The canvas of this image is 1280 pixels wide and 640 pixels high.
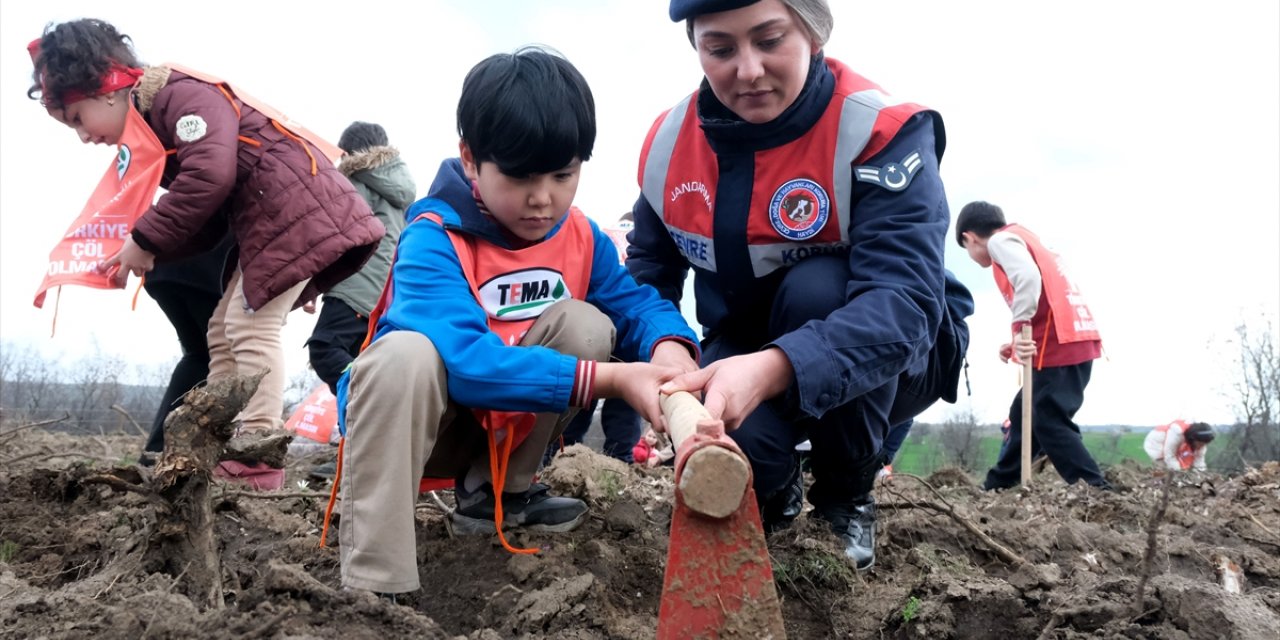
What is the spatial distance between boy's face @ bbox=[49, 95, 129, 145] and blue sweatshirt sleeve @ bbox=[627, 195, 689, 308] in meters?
2.26

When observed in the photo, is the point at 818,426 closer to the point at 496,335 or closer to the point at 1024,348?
the point at 496,335

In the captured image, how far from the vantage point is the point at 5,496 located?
10.6 feet

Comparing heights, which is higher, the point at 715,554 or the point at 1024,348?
the point at 1024,348

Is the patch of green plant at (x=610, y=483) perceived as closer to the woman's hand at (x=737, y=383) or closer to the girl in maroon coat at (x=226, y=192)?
the woman's hand at (x=737, y=383)

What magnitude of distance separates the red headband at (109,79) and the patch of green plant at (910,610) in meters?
3.40

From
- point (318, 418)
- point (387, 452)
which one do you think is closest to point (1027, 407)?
point (318, 418)

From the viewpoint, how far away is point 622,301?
2695mm

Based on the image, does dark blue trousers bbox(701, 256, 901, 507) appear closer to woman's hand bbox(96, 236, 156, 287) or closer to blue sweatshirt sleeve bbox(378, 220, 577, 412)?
blue sweatshirt sleeve bbox(378, 220, 577, 412)

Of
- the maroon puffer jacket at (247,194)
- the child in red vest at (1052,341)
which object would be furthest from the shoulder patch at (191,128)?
the child in red vest at (1052,341)

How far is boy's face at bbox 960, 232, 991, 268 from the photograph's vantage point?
23.2 ft

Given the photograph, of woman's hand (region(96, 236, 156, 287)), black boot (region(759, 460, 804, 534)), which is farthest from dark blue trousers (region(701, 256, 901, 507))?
woman's hand (region(96, 236, 156, 287))

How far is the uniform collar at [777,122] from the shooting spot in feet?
8.16

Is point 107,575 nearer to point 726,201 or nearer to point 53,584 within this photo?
point 53,584

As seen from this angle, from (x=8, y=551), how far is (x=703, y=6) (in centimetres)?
255
